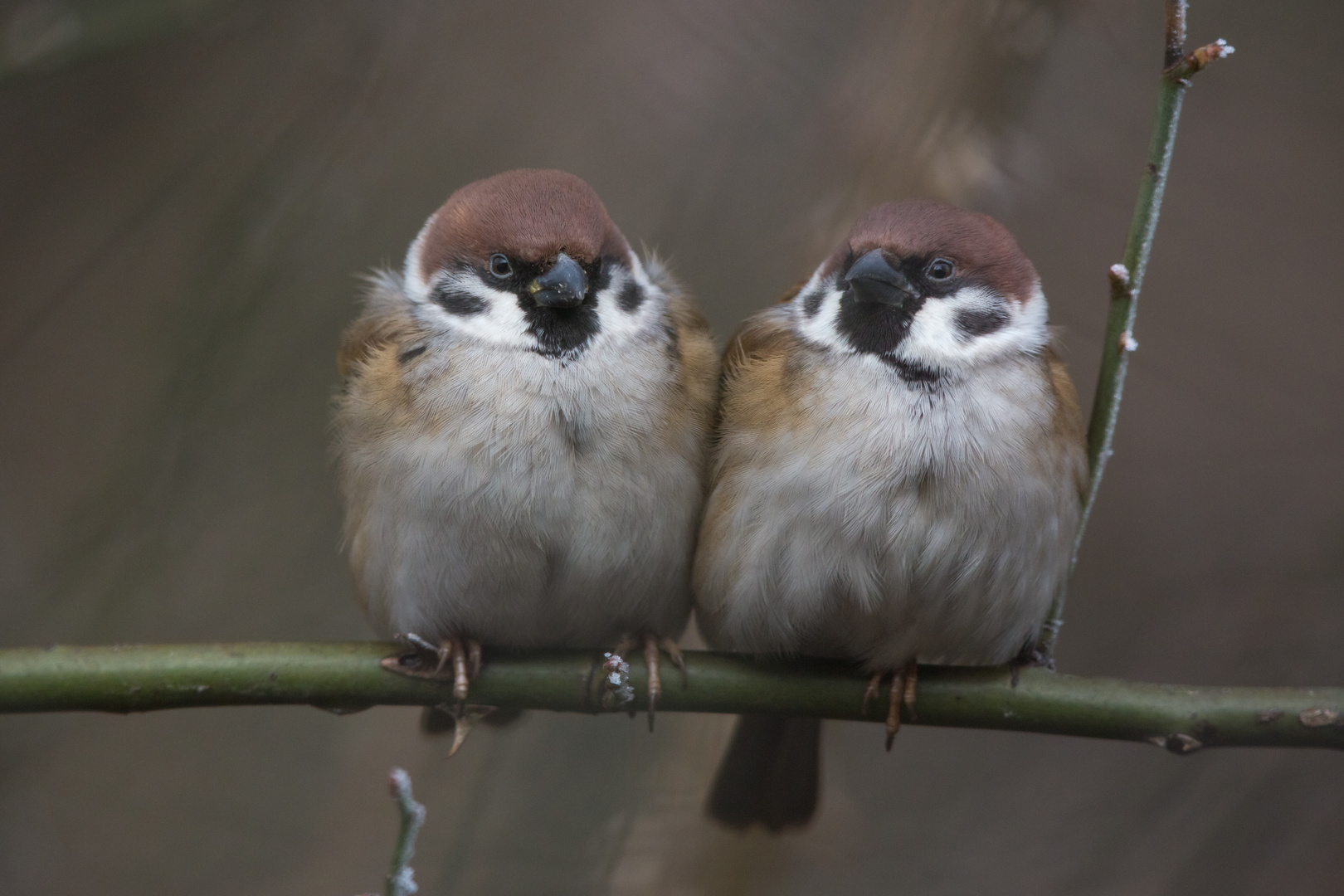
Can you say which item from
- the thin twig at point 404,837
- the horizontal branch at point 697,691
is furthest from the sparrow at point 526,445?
the thin twig at point 404,837

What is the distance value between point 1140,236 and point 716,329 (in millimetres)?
1972

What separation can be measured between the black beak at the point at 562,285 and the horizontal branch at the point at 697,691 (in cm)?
79

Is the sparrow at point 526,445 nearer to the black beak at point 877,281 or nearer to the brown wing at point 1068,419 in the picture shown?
the black beak at point 877,281

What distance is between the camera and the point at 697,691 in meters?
2.62

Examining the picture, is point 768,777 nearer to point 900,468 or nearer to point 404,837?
point 900,468

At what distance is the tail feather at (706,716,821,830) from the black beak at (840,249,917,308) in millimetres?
1193

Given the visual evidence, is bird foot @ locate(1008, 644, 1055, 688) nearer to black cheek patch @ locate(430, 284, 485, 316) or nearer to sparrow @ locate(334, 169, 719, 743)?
sparrow @ locate(334, 169, 719, 743)

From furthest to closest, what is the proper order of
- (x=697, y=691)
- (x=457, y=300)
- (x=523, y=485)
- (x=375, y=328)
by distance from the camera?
(x=375, y=328) < (x=457, y=300) < (x=523, y=485) < (x=697, y=691)

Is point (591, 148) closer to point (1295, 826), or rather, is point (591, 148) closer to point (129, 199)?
point (129, 199)

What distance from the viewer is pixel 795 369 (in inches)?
111

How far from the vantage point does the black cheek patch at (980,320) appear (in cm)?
281

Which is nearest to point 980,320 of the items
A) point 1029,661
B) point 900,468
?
point 900,468

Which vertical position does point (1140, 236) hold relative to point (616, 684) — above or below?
above

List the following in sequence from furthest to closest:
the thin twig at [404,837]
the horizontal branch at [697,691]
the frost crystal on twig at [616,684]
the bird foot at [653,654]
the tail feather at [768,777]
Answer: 1. the tail feather at [768,777]
2. the bird foot at [653,654]
3. the frost crystal on twig at [616,684]
4. the horizontal branch at [697,691]
5. the thin twig at [404,837]
